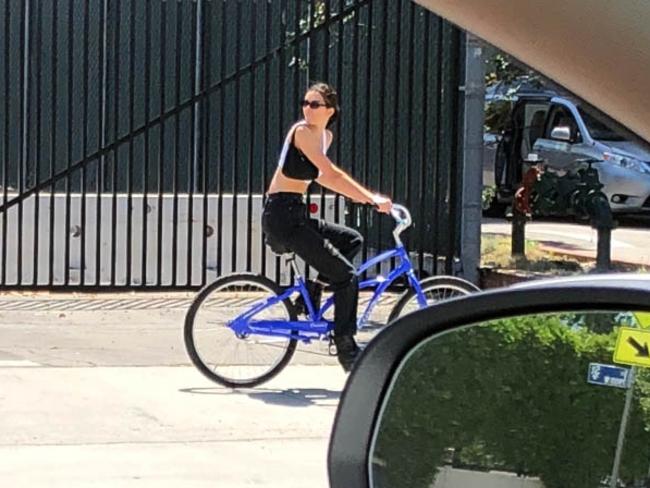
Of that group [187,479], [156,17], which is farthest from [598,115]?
[156,17]

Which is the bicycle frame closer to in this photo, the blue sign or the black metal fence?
the black metal fence

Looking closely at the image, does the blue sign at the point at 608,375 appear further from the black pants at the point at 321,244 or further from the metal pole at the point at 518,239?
the metal pole at the point at 518,239

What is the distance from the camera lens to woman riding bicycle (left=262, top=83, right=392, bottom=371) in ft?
24.1

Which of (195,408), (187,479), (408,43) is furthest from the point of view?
(408,43)

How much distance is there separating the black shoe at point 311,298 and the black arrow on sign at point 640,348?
5.64 metres

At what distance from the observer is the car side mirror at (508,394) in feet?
6.82

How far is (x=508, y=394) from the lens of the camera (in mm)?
2215

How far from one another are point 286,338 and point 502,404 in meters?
5.46

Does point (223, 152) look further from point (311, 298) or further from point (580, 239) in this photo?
point (580, 239)

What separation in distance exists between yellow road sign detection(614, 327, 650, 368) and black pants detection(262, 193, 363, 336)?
528cm

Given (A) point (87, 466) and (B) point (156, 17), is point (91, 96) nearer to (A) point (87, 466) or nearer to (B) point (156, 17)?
(B) point (156, 17)

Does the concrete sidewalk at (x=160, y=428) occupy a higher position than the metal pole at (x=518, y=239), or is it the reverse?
the metal pole at (x=518, y=239)

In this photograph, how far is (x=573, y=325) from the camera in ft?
6.99

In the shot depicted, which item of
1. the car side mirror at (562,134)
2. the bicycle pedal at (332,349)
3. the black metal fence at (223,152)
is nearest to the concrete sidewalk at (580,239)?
the car side mirror at (562,134)
